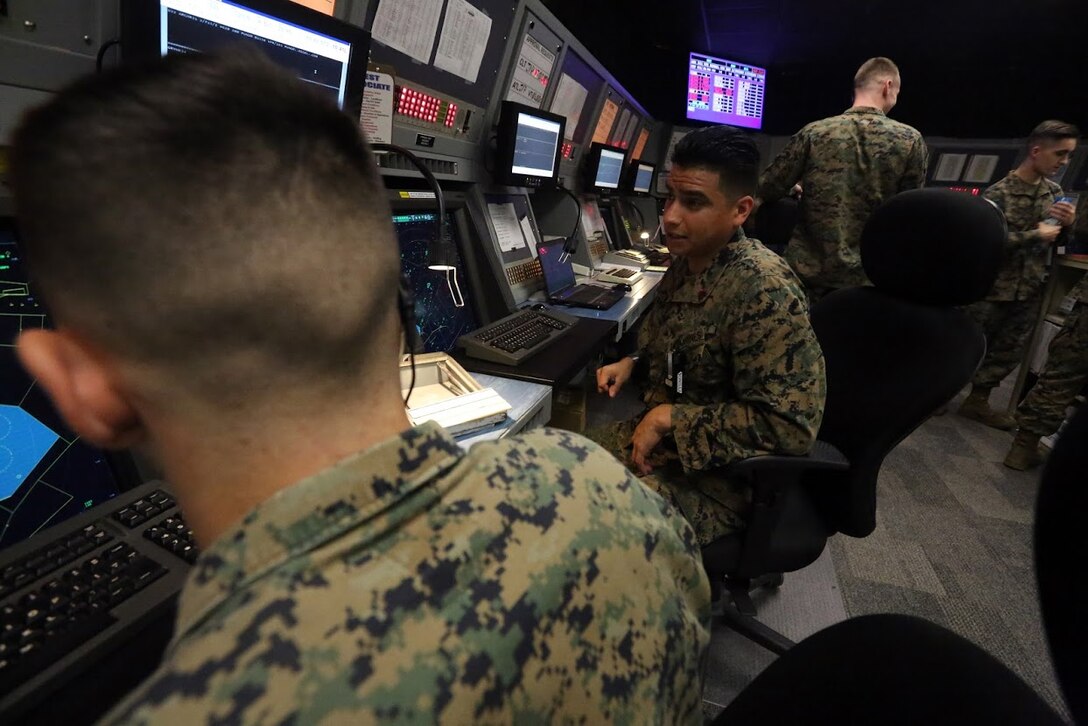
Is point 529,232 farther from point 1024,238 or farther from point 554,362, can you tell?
point 1024,238

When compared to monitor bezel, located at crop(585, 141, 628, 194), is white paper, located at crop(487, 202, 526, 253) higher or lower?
lower

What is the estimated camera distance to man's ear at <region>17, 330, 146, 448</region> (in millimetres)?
380

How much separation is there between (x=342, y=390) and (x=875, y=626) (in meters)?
0.48

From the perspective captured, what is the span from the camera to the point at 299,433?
370 millimetres

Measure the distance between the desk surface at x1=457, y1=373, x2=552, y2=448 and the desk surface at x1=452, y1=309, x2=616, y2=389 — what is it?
0.06 feet

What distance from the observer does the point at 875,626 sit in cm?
46

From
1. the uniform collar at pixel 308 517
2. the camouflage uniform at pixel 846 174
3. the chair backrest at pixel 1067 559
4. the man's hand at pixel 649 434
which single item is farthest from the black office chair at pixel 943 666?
the camouflage uniform at pixel 846 174

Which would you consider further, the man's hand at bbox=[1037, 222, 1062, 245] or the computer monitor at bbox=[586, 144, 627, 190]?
the computer monitor at bbox=[586, 144, 627, 190]

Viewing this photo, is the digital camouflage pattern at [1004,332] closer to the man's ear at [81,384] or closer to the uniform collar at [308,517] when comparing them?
the uniform collar at [308,517]

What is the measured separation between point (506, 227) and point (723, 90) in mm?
3076

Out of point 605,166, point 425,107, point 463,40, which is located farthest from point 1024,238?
point 425,107

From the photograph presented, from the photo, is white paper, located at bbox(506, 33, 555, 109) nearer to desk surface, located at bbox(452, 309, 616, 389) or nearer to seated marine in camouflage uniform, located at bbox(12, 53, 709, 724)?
desk surface, located at bbox(452, 309, 616, 389)

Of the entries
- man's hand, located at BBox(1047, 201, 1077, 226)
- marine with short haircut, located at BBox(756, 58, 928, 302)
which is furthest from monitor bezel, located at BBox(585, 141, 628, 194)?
man's hand, located at BBox(1047, 201, 1077, 226)

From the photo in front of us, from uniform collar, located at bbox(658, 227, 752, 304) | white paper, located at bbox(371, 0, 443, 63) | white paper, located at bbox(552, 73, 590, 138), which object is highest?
white paper, located at bbox(552, 73, 590, 138)
